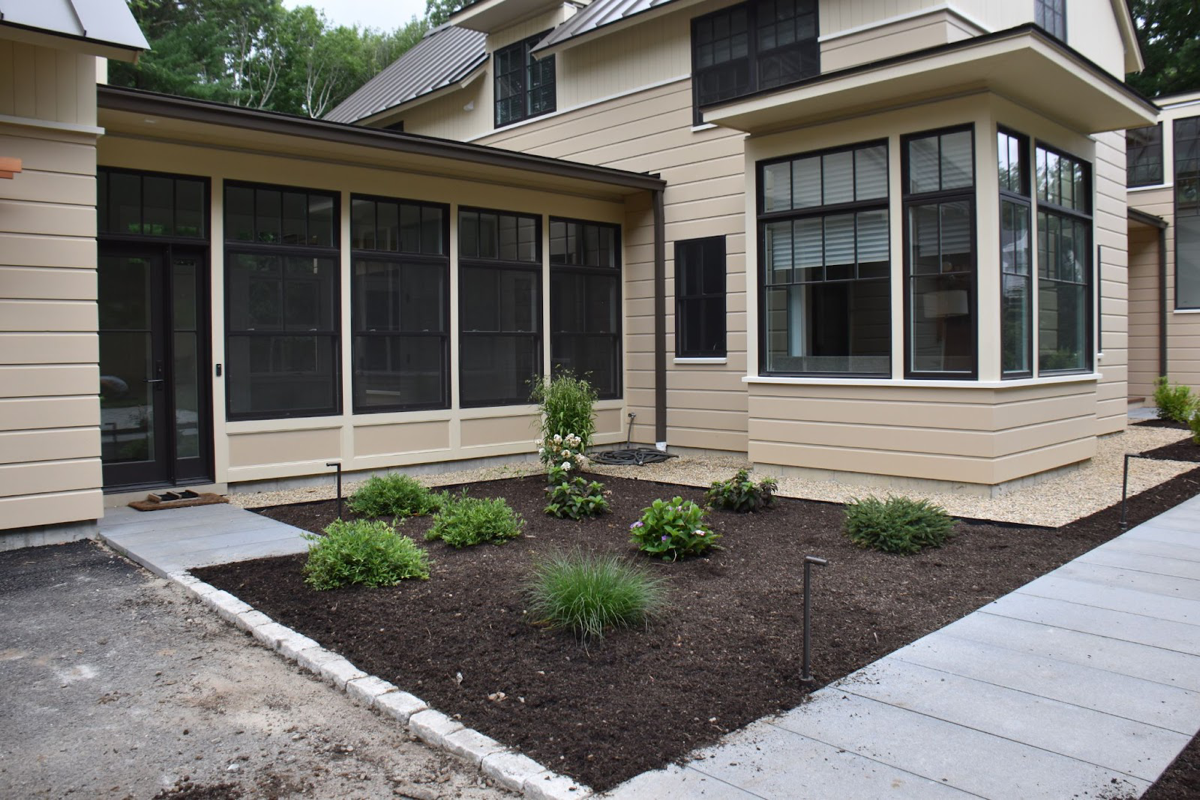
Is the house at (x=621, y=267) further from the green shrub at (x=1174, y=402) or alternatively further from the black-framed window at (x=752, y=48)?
the green shrub at (x=1174, y=402)

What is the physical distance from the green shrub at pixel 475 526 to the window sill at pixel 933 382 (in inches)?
135

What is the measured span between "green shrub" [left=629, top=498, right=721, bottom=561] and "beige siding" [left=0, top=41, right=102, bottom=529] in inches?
156

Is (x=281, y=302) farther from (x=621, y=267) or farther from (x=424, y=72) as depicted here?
(x=424, y=72)

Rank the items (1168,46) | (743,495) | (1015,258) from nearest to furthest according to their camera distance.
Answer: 1. (743,495)
2. (1015,258)
3. (1168,46)

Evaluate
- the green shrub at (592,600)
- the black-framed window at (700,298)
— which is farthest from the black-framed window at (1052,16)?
the green shrub at (592,600)

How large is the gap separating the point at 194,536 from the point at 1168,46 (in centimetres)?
2610

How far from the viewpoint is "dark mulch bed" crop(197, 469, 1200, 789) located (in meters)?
3.22

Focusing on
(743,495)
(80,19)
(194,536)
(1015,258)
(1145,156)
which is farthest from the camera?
(1145,156)

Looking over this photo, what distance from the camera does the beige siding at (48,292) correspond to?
19.2 feet

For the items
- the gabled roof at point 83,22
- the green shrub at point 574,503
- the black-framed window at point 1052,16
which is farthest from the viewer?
the black-framed window at point 1052,16

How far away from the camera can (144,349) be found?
7.57 meters

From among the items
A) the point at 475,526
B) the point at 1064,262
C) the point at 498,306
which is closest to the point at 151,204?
the point at 498,306

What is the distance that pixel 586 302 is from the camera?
10.8m

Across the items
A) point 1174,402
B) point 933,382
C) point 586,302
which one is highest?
point 586,302
